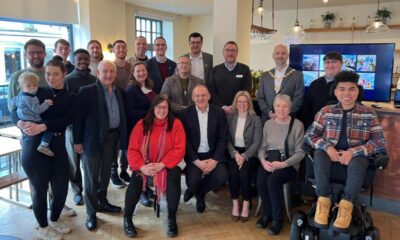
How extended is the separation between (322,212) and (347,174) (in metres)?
0.31

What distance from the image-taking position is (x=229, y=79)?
11.2 ft

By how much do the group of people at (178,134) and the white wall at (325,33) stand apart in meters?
6.08

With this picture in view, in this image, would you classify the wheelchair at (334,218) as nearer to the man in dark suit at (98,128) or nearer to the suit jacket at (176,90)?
the suit jacket at (176,90)

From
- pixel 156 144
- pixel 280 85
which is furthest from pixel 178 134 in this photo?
pixel 280 85

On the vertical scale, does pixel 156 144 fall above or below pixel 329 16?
below

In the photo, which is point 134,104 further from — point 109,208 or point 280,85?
point 280,85

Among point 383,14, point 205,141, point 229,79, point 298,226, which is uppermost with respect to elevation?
point 383,14

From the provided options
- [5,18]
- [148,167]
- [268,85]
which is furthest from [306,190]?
[5,18]

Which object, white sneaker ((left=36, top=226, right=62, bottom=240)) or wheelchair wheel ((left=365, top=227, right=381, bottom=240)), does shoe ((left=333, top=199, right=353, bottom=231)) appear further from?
white sneaker ((left=36, top=226, right=62, bottom=240))

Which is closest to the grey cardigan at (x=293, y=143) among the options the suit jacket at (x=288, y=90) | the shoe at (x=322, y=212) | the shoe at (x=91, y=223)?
the suit jacket at (x=288, y=90)

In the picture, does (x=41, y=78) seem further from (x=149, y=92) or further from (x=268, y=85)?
(x=268, y=85)

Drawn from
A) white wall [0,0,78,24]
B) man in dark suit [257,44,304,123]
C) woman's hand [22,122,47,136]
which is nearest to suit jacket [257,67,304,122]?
man in dark suit [257,44,304,123]

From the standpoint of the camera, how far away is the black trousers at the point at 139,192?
8.96 ft

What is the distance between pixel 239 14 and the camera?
12.7 feet
